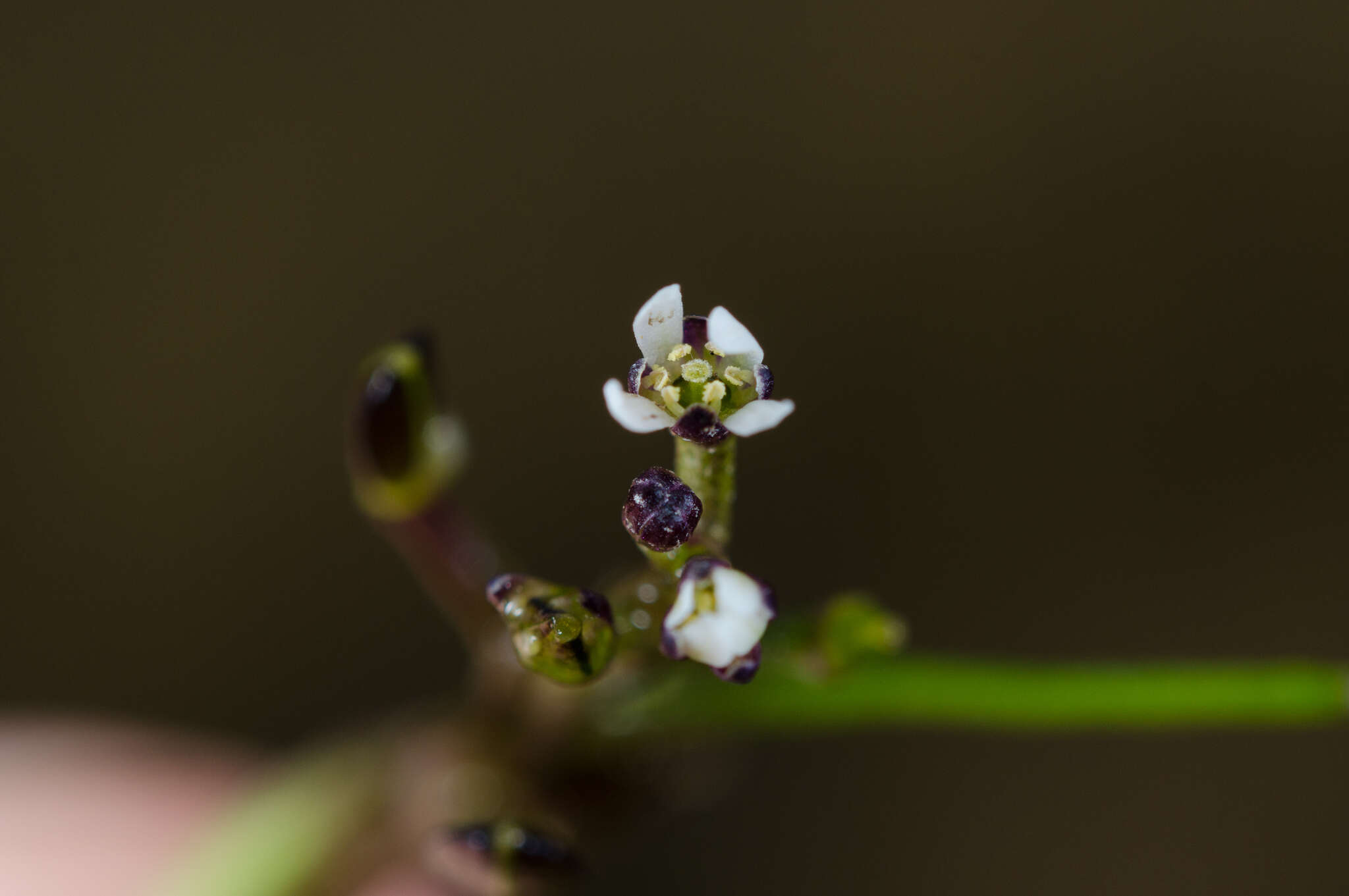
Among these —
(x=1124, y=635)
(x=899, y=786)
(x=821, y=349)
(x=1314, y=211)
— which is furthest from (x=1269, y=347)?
(x=899, y=786)

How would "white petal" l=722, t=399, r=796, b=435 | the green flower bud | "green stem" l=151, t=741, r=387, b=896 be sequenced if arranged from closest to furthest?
"white petal" l=722, t=399, r=796, b=435 → the green flower bud → "green stem" l=151, t=741, r=387, b=896

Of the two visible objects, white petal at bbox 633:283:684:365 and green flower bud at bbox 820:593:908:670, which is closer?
white petal at bbox 633:283:684:365

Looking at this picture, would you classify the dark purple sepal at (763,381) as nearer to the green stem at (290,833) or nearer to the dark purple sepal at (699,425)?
the dark purple sepal at (699,425)

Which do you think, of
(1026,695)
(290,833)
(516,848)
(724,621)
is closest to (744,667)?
(724,621)


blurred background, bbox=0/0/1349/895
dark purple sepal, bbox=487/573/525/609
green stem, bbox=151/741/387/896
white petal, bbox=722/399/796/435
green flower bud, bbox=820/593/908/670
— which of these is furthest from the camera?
blurred background, bbox=0/0/1349/895

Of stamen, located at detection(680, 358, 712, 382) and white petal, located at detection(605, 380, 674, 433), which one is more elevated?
stamen, located at detection(680, 358, 712, 382)

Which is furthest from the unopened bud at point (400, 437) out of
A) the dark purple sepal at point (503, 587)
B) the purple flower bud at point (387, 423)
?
the dark purple sepal at point (503, 587)

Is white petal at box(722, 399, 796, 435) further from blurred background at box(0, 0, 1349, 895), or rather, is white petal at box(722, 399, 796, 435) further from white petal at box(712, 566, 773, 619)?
blurred background at box(0, 0, 1349, 895)

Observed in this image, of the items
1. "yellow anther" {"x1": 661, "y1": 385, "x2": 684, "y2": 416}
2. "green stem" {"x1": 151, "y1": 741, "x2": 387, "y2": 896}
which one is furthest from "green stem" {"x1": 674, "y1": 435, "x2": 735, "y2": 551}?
"green stem" {"x1": 151, "y1": 741, "x2": 387, "y2": 896}
